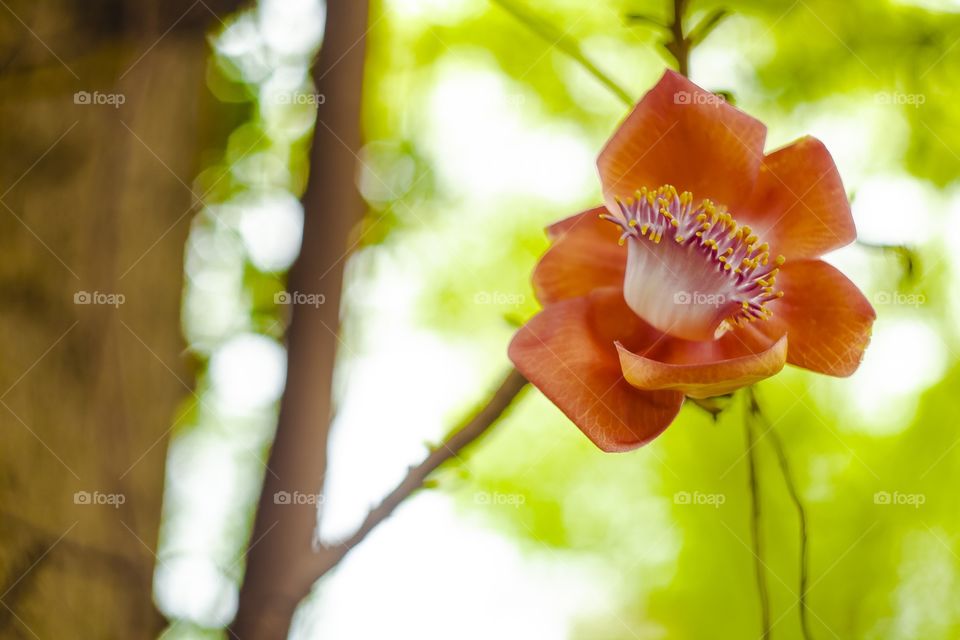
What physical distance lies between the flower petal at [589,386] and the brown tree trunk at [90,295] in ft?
0.93

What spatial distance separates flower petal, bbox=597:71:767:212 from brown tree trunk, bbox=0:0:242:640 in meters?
0.31

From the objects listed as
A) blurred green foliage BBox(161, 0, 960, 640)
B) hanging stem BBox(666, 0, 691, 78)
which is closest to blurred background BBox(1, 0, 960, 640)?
blurred green foliage BBox(161, 0, 960, 640)

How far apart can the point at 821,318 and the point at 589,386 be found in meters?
0.12

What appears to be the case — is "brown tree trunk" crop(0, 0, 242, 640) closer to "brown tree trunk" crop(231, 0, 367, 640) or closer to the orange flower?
"brown tree trunk" crop(231, 0, 367, 640)

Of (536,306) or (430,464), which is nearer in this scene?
(430,464)

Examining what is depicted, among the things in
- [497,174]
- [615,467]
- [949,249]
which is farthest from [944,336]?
[497,174]

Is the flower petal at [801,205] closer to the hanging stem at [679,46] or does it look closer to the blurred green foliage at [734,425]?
the hanging stem at [679,46]

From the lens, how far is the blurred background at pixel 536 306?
0.59 m

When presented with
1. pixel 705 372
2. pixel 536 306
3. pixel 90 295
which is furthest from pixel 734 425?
pixel 90 295

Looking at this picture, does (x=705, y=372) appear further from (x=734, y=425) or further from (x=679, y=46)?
(x=734, y=425)

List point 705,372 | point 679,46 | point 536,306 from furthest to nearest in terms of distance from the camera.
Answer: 1. point 536,306
2. point 679,46
3. point 705,372

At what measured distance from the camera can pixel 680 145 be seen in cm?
35

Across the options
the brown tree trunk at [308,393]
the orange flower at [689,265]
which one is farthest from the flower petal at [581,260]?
the brown tree trunk at [308,393]

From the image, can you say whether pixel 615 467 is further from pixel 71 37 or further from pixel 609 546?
pixel 71 37
